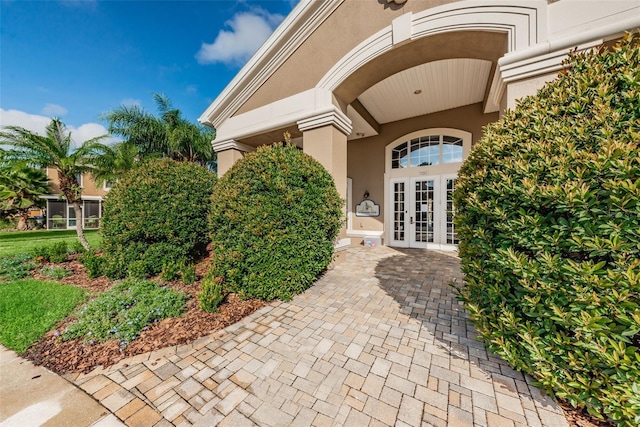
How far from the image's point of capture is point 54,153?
7254mm

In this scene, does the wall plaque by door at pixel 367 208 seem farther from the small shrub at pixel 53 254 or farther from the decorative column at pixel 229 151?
the small shrub at pixel 53 254

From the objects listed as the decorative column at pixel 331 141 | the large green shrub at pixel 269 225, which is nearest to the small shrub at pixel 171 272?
the large green shrub at pixel 269 225

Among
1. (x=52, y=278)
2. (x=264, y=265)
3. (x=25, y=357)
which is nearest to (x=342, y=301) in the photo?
(x=264, y=265)

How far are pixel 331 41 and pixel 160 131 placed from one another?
38.1 feet

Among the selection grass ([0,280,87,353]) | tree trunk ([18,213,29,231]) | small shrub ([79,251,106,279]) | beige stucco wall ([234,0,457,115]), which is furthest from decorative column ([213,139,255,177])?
tree trunk ([18,213,29,231])

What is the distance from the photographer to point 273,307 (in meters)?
3.58

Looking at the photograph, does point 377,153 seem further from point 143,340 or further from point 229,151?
point 143,340

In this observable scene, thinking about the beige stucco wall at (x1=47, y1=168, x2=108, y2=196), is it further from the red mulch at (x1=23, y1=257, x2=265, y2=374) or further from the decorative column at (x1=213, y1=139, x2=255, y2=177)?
the red mulch at (x1=23, y1=257, x2=265, y2=374)

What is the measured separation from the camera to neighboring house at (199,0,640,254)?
3443 mm

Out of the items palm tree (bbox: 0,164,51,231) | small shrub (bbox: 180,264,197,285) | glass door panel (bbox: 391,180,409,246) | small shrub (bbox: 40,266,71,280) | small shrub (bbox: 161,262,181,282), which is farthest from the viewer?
palm tree (bbox: 0,164,51,231)

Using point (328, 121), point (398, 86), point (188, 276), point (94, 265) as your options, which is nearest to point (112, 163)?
point (94, 265)

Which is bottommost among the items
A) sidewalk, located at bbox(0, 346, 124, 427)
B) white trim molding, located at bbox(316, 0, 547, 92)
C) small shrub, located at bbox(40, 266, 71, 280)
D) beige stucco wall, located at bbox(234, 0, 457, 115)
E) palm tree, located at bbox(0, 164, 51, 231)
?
sidewalk, located at bbox(0, 346, 124, 427)

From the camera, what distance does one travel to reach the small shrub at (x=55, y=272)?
17.3 ft

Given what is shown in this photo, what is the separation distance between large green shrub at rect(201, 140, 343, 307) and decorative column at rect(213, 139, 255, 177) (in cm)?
383
